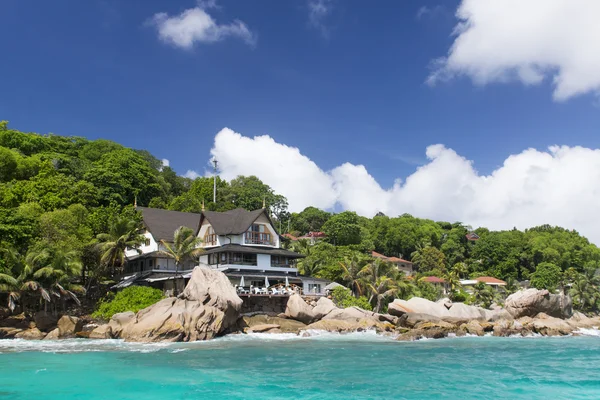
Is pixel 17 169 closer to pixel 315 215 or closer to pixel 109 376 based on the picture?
pixel 109 376

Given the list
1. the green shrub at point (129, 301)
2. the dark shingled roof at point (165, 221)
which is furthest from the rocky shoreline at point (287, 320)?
the dark shingled roof at point (165, 221)

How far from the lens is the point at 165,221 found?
5206 centimetres

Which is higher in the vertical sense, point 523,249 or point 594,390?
point 523,249

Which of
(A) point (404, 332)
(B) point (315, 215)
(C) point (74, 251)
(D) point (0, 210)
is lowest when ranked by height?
(A) point (404, 332)

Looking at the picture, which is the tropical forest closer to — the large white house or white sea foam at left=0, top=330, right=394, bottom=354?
the large white house

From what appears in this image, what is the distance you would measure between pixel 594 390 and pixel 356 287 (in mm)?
32578

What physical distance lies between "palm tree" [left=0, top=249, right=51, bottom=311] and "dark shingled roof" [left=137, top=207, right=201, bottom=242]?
15436mm

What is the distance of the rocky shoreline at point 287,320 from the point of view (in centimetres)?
3262

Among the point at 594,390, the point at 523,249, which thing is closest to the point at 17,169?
the point at 594,390

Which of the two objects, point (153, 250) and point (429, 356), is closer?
point (429, 356)

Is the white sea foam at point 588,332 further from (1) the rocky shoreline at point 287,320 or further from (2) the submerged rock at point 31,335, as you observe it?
(2) the submerged rock at point 31,335

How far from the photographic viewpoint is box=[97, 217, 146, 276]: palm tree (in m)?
40.2

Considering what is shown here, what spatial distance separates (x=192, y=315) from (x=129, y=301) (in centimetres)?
730

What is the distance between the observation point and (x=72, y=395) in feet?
57.6
